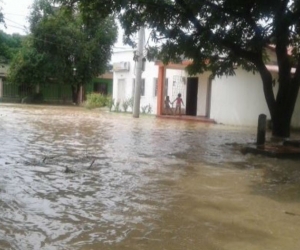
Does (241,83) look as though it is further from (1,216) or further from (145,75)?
(1,216)

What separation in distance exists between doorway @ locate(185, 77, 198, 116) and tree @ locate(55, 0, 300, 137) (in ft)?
36.3

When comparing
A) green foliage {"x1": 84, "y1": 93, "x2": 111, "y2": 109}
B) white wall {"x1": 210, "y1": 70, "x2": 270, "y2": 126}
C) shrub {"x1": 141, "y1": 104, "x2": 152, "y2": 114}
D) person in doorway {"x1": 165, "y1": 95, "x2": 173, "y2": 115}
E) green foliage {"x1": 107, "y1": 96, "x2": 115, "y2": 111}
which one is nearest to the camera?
white wall {"x1": 210, "y1": 70, "x2": 270, "y2": 126}

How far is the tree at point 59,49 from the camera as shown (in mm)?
34094

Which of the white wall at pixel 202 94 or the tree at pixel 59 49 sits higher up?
the tree at pixel 59 49

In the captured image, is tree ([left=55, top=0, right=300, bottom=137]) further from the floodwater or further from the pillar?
the pillar

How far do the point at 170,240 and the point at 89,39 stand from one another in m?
32.5

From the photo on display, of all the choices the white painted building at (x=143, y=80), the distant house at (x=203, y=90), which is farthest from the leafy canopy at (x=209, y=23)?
the white painted building at (x=143, y=80)

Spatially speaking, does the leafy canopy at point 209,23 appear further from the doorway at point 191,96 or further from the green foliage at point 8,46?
the green foliage at point 8,46

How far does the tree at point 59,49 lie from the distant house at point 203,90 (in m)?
4.66

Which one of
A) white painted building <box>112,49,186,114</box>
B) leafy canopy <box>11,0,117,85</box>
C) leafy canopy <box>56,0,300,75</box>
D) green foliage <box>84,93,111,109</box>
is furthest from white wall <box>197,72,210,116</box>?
leafy canopy <box>11,0,117,85</box>

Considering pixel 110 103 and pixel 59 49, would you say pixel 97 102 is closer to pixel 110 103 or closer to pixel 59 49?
pixel 110 103

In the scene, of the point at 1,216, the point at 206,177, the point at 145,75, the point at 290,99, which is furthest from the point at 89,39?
the point at 1,216

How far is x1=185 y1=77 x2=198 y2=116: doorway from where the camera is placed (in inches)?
1007

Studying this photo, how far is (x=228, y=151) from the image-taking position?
10875 mm
